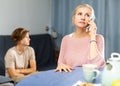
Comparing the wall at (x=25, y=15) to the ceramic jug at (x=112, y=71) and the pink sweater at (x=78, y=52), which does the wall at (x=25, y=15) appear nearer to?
the pink sweater at (x=78, y=52)

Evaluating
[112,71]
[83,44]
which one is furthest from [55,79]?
[83,44]

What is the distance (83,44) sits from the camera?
190cm

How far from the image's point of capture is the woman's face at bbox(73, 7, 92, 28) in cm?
188

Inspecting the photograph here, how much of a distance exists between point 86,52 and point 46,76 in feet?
1.41

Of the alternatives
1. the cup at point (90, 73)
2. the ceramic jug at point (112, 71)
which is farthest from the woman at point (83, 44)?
the ceramic jug at point (112, 71)

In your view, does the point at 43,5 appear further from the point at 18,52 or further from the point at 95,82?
the point at 95,82

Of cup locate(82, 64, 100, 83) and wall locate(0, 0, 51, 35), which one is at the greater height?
wall locate(0, 0, 51, 35)

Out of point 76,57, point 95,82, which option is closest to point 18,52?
point 76,57

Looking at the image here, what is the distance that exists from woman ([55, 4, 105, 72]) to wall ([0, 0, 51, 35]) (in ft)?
7.32

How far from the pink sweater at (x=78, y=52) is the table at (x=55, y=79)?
21 centimetres

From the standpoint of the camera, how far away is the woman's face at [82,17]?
1876 mm

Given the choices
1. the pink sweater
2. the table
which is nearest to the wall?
the pink sweater

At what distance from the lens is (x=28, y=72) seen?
314 cm

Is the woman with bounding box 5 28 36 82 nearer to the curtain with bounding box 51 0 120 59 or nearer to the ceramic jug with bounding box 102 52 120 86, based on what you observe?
the curtain with bounding box 51 0 120 59
